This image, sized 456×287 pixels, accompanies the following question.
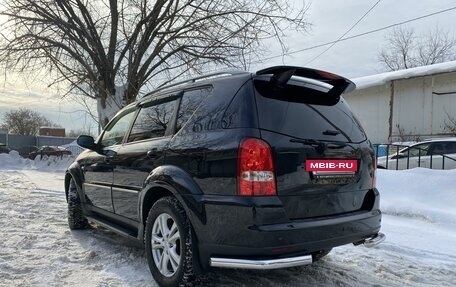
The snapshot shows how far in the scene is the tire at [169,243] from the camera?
12.1 ft

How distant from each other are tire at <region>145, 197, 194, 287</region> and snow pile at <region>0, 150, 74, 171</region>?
17.7 metres

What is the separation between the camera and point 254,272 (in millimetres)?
4504

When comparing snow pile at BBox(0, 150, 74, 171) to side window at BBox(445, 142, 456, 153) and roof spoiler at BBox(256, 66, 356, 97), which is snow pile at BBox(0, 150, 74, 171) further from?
roof spoiler at BBox(256, 66, 356, 97)

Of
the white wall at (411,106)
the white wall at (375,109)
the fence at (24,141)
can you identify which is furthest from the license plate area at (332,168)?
the fence at (24,141)

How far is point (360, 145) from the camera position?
4.05 m

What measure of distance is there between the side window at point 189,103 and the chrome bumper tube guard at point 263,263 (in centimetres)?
134

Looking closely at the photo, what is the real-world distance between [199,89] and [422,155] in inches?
411

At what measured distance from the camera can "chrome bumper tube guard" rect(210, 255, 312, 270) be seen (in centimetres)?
321

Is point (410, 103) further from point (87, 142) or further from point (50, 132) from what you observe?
point (50, 132)

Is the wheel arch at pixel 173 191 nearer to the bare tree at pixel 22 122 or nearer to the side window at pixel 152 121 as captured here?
the side window at pixel 152 121

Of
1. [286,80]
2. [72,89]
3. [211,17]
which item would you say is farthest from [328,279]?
[72,89]

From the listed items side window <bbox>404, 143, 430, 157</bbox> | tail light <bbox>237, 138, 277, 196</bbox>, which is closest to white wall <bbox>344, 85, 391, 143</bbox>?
side window <bbox>404, 143, 430, 157</bbox>

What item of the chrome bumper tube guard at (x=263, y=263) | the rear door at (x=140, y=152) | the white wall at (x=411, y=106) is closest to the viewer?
the chrome bumper tube guard at (x=263, y=263)

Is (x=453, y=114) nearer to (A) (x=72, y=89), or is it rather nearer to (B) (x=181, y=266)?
(A) (x=72, y=89)
